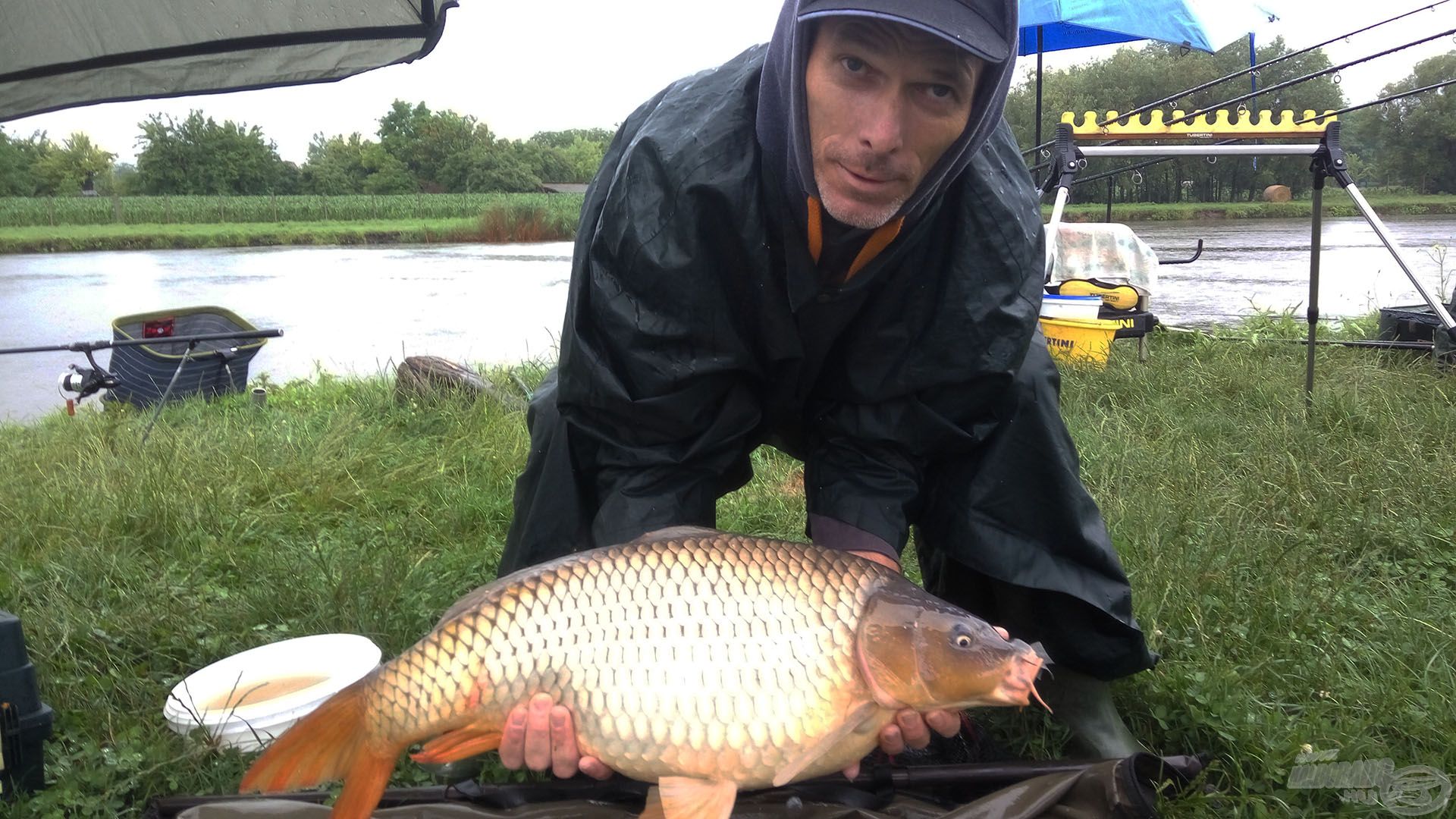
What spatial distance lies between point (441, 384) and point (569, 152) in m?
44.5

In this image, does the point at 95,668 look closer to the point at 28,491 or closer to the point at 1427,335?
the point at 28,491

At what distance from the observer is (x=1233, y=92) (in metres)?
25.8

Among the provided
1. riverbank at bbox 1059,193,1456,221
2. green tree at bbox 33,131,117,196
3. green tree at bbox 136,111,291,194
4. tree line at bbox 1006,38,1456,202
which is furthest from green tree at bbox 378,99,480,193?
riverbank at bbox 1059,193,1456,221

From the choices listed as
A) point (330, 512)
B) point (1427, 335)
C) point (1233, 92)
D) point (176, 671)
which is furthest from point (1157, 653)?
point (1233, 92)

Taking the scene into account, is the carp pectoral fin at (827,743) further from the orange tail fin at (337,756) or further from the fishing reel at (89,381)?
the fishing reel at (89,381)

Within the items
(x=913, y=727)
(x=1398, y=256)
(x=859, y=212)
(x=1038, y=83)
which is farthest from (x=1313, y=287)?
(x=913, y=727)

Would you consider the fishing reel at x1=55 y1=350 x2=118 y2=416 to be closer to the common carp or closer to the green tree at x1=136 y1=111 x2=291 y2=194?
the common carp

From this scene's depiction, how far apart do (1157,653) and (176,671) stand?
1.77m

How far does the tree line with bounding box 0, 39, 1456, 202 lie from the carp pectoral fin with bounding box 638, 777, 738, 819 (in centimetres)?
1904

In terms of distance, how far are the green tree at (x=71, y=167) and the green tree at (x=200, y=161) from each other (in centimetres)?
384

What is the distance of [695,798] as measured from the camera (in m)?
1.17

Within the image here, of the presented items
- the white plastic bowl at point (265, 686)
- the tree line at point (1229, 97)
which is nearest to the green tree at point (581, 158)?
the tree line at point (1229, 97)

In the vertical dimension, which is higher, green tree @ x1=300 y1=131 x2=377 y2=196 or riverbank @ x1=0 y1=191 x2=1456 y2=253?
green tree @ x1=300 y1=131 x2=377 y2=196

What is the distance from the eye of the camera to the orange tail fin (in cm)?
117
